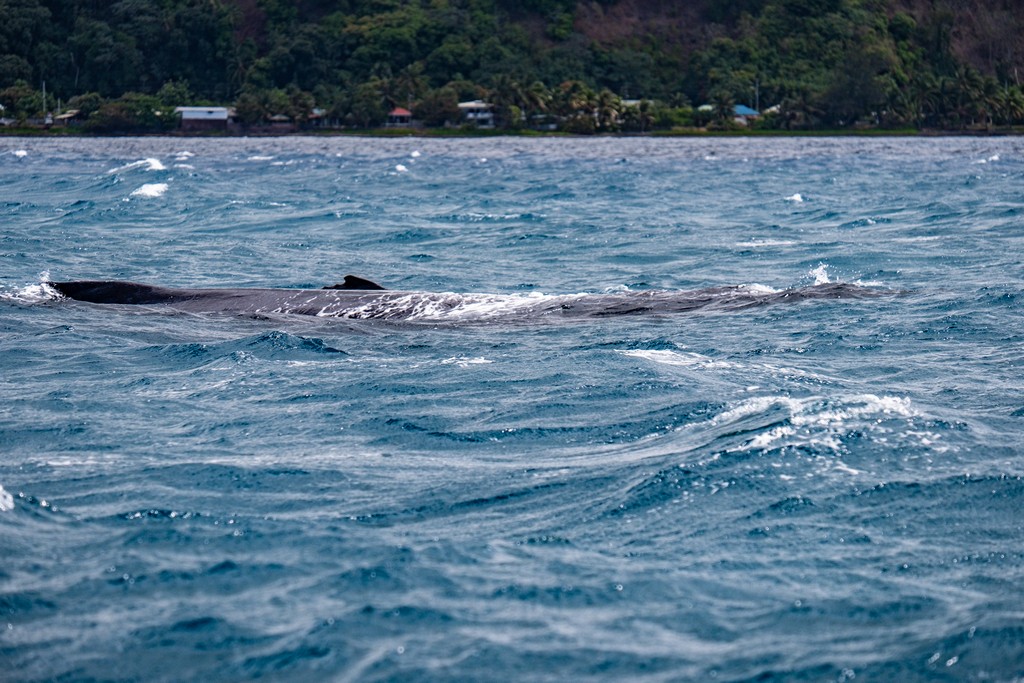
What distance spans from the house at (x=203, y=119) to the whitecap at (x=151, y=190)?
85.3 metres

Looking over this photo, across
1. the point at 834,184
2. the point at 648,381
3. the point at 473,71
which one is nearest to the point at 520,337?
the point at 648,381

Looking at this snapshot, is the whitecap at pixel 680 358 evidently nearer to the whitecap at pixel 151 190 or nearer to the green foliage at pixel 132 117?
the whitecap at pixel 151 190

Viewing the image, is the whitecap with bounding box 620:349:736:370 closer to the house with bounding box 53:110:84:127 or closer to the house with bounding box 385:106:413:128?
the house with bounding box 385:106:413:128

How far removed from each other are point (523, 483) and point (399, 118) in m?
129

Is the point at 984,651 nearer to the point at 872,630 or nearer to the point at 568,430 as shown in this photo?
the point at 872,630

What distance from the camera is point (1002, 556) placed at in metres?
8.16

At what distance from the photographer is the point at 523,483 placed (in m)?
9.77

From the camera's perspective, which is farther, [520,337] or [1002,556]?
[520,337]

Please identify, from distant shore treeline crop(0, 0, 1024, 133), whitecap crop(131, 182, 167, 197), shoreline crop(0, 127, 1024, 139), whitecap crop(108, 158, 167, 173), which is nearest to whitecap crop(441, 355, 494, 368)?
whitecap crop(131, 182, 167, 197)

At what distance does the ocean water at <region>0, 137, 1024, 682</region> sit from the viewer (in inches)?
273

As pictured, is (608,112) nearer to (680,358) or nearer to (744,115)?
(744,115)

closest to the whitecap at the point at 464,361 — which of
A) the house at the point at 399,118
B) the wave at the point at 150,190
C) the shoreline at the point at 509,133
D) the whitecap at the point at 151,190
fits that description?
the wave at the point at 150,190

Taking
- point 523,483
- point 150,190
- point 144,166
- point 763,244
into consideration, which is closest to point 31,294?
point 523,483

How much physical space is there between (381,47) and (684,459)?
145 metres
